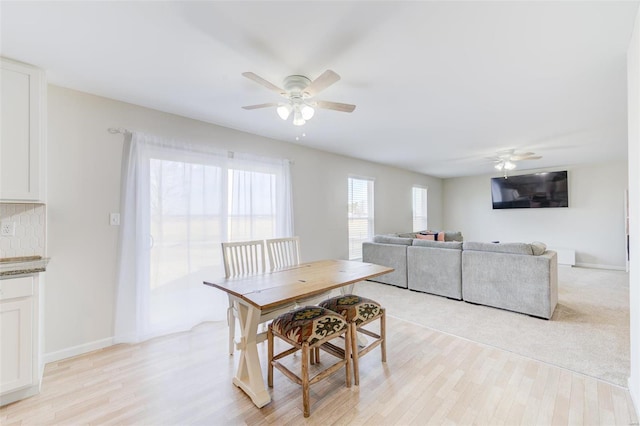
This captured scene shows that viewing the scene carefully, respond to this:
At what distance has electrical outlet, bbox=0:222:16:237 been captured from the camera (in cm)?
204

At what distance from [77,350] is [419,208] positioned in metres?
7.08

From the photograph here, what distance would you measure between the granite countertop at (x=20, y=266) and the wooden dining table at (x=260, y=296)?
120cm

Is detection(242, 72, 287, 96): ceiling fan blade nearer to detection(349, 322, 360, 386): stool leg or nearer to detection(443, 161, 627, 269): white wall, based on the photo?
detection(349, 322, 360, 386): stool leg

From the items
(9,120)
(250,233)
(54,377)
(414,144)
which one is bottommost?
(54,377)

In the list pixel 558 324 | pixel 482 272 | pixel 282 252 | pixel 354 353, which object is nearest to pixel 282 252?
pixel 282 252

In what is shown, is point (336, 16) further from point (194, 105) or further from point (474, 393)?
point (474, 393)

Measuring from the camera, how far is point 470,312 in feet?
10.9

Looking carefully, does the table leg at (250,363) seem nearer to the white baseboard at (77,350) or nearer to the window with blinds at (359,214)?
the white baseboard at (77,350)

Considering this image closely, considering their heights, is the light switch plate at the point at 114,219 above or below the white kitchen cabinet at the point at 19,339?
above

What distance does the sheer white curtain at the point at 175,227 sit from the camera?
105 inches

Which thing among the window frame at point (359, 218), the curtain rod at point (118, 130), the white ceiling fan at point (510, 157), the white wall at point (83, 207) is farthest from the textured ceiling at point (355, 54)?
the window frame at point (359, 218)

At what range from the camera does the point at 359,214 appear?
216 inches

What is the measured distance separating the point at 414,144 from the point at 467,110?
1413 millimetres

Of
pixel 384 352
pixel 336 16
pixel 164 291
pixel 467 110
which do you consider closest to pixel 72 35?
Result: pixel 336 16
